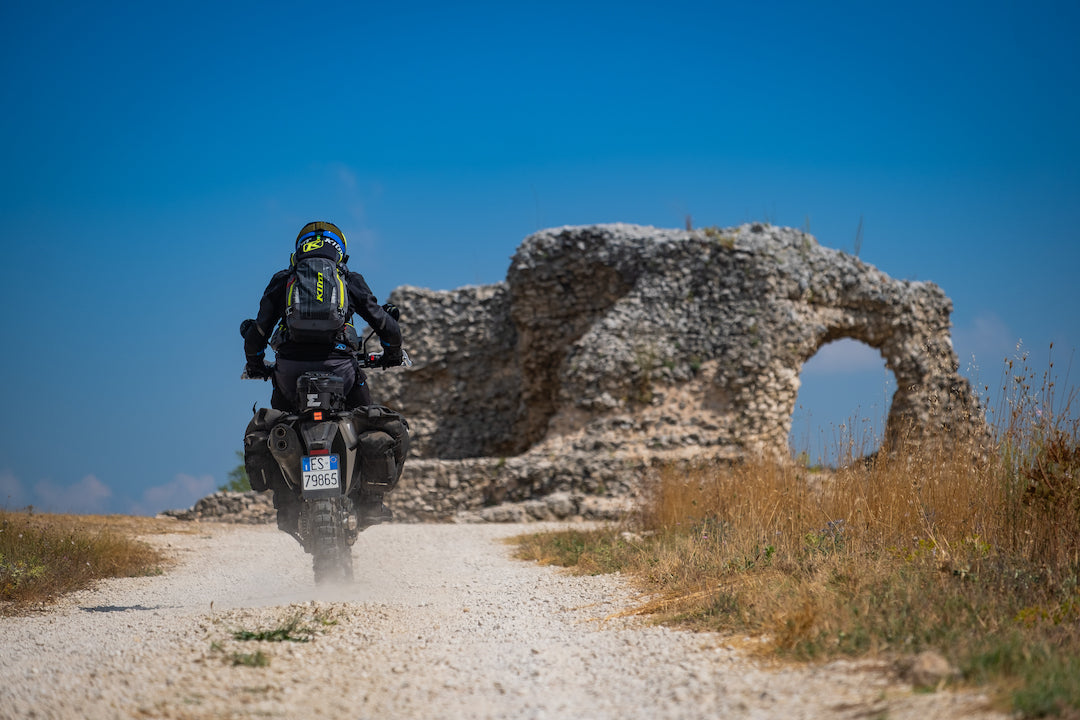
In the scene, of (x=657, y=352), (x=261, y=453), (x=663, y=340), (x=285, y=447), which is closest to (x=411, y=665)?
(x=285, y=447)

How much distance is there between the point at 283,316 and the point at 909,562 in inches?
135

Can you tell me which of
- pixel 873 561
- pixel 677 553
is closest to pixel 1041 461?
pixel 873 561

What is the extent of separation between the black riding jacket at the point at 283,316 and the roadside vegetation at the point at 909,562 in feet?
7.21

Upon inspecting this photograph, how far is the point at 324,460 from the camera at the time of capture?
15.3 ft

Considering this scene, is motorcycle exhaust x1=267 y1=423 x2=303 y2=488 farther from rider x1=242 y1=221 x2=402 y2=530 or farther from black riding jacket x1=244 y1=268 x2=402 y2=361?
black riding jacket x1=244 y1=268 x2=402 y2=361

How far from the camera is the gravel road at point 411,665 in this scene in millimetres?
2586

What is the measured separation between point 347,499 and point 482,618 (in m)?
1.13

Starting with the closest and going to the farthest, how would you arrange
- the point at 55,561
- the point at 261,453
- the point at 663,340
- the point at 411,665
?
the point at 411,665 < the point at 261,453 < the point at 55,561 < the point at 663,340

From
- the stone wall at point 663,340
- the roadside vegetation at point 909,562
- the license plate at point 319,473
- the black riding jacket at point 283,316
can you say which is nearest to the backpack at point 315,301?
the black riding jacket at point 283,316

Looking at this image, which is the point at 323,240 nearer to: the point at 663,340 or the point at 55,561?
the point at 55,561

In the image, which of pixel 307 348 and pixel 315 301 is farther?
pixel 307 348

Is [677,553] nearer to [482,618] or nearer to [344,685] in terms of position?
[482,618]

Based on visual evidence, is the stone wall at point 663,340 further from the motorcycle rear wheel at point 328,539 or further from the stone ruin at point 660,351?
the motorcycle rear wheel at point 328,539

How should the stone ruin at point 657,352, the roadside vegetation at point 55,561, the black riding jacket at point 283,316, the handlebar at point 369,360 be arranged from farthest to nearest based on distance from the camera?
the stone ruin at point 657,352 < the roadside vegetation at point 55,561 < the handlebar at point 369,360 < the black riding jacket at point 283,316
